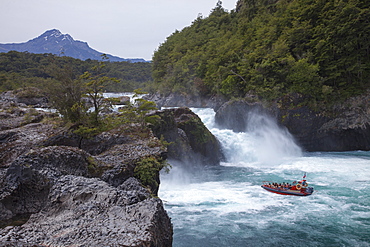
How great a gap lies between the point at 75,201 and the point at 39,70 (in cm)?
3786

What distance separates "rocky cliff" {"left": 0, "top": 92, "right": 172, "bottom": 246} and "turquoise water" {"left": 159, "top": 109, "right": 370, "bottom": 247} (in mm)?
2321

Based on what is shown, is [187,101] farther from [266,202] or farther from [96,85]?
[96,85]

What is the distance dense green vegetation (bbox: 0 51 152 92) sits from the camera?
43.3 metres

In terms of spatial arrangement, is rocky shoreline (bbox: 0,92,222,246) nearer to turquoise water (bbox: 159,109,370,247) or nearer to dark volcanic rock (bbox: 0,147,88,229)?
dark volcanic rock (bbox: 0,147,88,229)

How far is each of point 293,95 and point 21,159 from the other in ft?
81.6

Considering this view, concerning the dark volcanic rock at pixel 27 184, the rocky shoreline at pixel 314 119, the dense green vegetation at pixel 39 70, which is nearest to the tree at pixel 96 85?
the dense green vegetation at pixel 39 70

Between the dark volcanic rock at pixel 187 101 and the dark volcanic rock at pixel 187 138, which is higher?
the dark volcanic rock at pixel 187 101

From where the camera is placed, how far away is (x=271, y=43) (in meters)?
29.4

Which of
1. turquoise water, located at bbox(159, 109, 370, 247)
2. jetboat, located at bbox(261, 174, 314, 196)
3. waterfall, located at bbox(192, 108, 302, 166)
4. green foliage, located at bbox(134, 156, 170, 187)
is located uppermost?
green foliage, located at bbox(134, 156, 170, 187)

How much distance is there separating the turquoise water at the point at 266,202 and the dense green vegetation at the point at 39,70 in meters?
9.81

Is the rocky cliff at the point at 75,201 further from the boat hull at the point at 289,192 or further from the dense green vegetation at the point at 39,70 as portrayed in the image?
the boat hull at the point at 289,192

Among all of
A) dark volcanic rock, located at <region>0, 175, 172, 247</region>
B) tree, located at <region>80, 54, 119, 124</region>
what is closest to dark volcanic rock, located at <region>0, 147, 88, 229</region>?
dark volcanic rock, located at <region>0, 175, 172, 247</region>

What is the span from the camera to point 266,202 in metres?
13.3

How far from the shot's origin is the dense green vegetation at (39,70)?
43.3 metres
